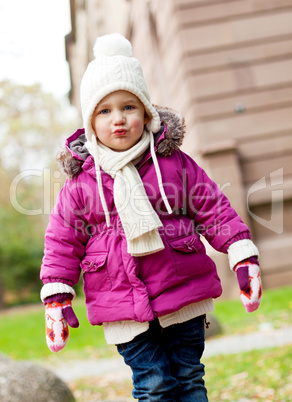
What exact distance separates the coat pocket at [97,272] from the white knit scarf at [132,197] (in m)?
0.15

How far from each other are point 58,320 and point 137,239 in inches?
20.0

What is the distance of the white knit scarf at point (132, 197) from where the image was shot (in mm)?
2488

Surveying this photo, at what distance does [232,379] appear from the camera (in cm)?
459

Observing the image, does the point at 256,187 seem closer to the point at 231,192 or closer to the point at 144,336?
the point at 231,192

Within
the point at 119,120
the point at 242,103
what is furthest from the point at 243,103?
the point at 119,120

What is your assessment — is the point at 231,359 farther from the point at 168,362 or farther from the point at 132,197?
the point at 132,197

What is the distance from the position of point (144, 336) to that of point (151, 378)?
0.19 metres

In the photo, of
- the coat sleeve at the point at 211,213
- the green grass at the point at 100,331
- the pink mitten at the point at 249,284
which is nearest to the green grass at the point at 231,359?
the green grass at the point at 100,331

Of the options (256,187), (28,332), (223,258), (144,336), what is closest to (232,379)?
(144,336)

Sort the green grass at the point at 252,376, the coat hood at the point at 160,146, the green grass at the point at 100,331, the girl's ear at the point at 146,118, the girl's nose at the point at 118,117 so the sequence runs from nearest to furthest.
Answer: the girl's nose at the point at 118,117, the coat hood at the point at 160,146, the girl's ear at the point at 146,118, the green grass at the point at 252,376, the green grass at the point at 100,331

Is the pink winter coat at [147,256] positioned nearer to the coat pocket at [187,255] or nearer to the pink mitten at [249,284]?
the coat pocket at [187,255]

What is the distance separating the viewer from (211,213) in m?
2.68

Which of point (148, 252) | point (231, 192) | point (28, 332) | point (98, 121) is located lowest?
point (148, 252)

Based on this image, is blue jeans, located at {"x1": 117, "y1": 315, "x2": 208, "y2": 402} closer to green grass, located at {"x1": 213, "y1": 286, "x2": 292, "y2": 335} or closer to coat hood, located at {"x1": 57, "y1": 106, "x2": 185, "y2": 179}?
coat hood, located at {"x1": 57, "y1": 106, "x2": 185, "y2": 179}
